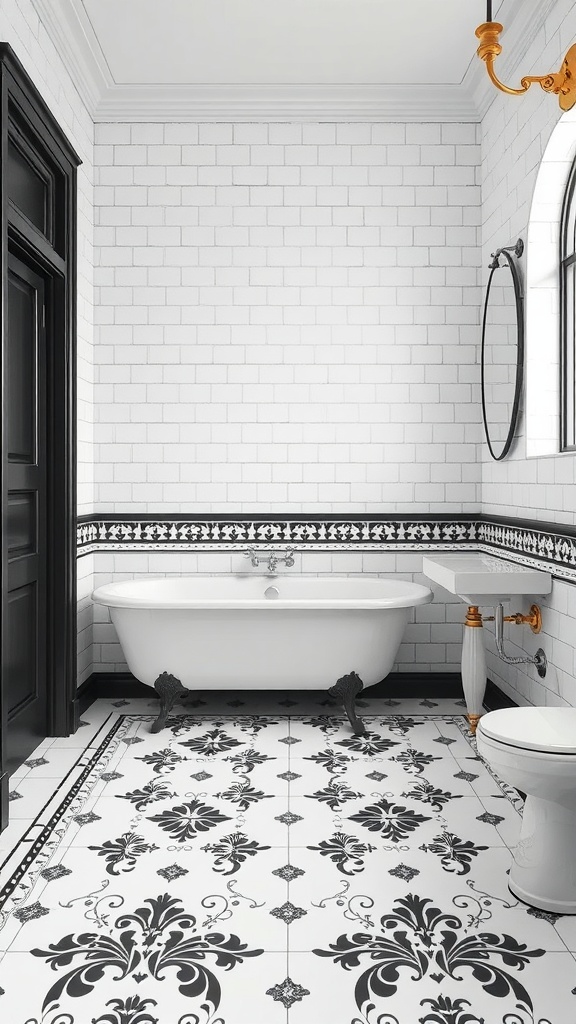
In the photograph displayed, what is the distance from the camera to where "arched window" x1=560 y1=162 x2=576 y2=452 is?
3289mm

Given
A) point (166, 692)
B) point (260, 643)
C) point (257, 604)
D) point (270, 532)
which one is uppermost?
point (270, 532)

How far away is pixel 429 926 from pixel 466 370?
3.06 m

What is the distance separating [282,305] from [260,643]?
1.93 meters

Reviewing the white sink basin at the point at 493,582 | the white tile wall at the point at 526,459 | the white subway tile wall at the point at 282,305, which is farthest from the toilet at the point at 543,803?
the white subway tile wall at the point at 282,305

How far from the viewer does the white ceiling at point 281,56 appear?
344cm

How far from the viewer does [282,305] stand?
4.31 meters

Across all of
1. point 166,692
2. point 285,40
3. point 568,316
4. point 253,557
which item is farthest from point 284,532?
point 285,40

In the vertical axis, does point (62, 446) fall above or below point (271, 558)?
above

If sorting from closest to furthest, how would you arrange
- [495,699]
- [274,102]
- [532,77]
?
[532,77]
[495,699]
[274,102]

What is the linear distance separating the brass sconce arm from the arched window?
53 cm

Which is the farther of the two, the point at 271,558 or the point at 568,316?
the point at 271,558

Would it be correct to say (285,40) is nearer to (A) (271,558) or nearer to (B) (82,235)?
(B) (82,235)

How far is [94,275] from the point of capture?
4.32m

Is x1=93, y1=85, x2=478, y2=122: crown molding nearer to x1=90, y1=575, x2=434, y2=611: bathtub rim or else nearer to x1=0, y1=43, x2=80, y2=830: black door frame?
x1=0, y1=43, x2=80, y2=830: black door frame
